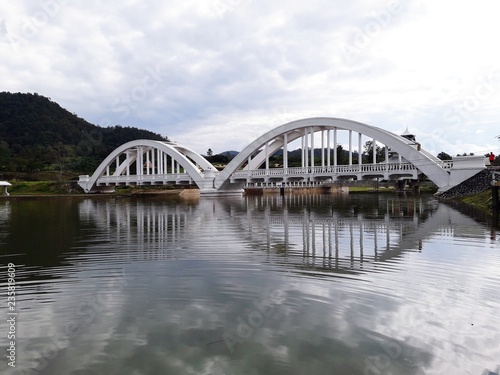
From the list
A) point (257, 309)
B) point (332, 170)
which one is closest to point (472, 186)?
point (332, 170)

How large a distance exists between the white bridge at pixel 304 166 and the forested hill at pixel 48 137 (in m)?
17.4

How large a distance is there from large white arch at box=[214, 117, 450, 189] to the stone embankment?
73 centimetres

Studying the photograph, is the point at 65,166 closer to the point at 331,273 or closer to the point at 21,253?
the point at 21,253

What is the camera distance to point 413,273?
6973 mm

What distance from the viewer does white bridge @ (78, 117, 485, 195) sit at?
28.4 m

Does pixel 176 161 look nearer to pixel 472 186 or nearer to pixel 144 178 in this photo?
pixel 144 178

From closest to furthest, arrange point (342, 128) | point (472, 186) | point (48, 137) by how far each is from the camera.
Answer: point (472, 186) → point (342, 128) → point (48, 137)

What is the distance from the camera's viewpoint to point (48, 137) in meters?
88.9

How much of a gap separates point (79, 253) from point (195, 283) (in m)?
4.17

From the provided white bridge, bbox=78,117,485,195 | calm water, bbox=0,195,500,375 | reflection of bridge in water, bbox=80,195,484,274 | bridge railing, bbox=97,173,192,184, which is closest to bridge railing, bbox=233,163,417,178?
white bridge, bbox=78,117,485,195

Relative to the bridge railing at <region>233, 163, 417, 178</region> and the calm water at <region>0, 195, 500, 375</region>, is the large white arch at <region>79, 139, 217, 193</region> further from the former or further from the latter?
the calm water at <region>0, 195, 500, 375</region>

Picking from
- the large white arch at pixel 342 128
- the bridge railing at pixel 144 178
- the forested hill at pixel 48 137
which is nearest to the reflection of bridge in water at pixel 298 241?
the large white arch at pixel 342 128

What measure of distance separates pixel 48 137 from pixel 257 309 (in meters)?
96.5

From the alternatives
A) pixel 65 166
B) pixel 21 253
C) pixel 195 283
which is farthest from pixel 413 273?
pixel 65 166
